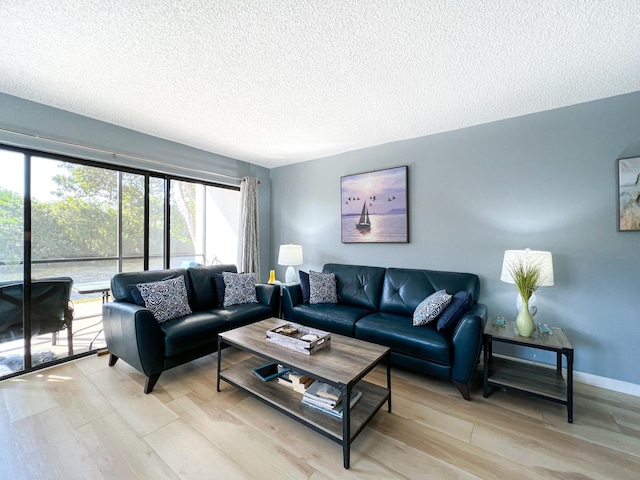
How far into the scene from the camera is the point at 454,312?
2227mm

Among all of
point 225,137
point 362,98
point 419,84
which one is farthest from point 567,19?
point 225,137

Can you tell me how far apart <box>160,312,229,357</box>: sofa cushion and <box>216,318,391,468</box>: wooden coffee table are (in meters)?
0.36

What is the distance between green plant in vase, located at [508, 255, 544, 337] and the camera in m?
2.09

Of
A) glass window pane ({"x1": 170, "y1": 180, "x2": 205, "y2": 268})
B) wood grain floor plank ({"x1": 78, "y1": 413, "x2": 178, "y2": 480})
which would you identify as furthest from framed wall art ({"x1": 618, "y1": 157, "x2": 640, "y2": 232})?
glass window pane ({"x1": 170, "y1": 180, "x2": 205, "y2": 268})

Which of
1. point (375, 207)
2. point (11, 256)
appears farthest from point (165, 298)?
point (375, 207)

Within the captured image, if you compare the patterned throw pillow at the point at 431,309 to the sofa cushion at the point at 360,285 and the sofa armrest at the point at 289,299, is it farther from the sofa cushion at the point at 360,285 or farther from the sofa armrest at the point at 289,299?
the sofa armrest at the point at 289,299

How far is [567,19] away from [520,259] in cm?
164

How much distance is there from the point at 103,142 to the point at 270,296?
250 centimetres

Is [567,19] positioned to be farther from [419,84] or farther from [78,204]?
[78,204]

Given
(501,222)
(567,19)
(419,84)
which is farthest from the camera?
(501,222)

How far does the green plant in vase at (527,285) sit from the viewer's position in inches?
82.4

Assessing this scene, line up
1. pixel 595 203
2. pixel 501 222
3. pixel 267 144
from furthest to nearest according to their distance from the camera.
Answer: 1. pixel 267 144
2. pixel 501 222
3. pixel 595 203

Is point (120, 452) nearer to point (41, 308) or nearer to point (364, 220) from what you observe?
point (41, 308)

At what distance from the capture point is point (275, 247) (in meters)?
4.68
